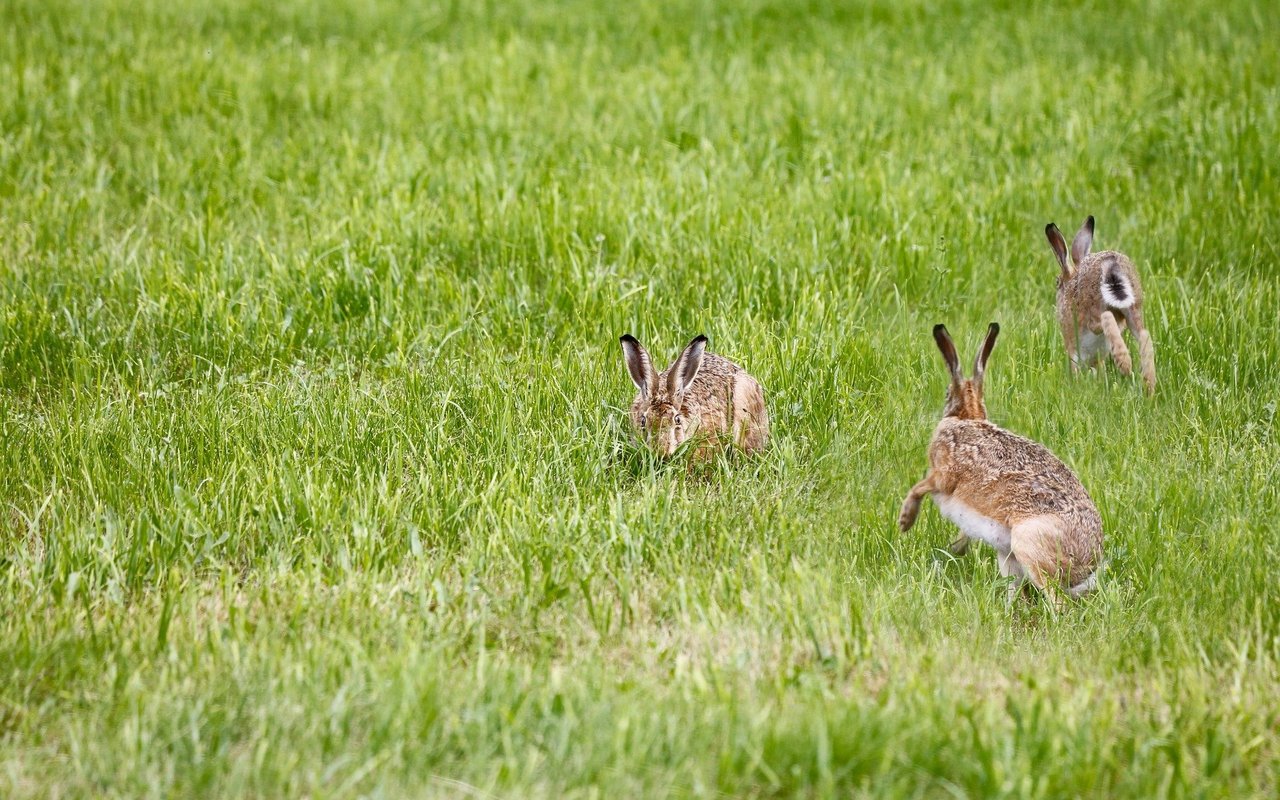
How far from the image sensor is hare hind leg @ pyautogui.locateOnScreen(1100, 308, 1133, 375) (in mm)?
6129

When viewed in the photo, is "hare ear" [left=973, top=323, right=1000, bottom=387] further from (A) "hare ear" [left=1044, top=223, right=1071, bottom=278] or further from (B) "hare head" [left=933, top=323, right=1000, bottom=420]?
(A) "hare ear" [left=1044, top=223, right=1071, bottom=278]

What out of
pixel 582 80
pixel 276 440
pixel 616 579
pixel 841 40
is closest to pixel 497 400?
pixel 276 440

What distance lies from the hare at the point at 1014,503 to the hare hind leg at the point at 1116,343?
1.16 metres

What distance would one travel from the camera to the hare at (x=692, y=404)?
555 centimetres

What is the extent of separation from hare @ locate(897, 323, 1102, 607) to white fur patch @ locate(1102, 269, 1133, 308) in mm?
1218

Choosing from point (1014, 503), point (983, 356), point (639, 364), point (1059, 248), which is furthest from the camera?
point (1059, 248)

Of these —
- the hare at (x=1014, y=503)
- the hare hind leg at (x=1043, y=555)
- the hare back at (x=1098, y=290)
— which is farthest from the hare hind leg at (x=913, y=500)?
the hare back at (x=1098, y=290)

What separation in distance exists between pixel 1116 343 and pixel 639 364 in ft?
7.33

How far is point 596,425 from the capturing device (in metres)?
5.82

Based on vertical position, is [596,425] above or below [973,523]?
below

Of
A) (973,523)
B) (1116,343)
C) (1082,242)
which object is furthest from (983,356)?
(1082,242)

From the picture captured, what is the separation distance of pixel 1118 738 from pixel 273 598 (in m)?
2.71

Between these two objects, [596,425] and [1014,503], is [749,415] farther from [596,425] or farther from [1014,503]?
[1014,503]

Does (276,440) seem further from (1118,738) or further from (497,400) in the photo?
(1118,738)
